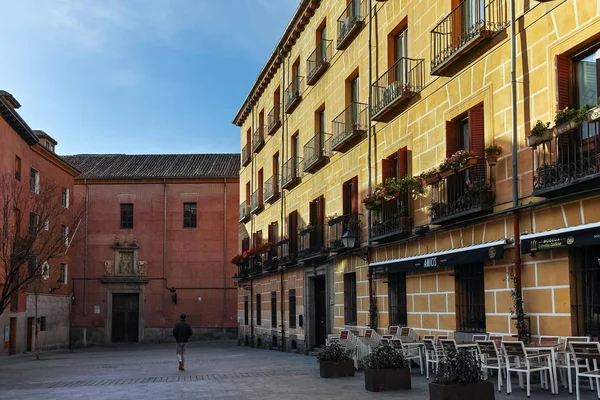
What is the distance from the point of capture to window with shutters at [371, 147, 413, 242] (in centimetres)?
1667

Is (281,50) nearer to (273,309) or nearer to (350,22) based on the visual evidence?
(350,22)

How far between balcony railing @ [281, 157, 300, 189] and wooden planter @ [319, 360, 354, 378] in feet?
42.2

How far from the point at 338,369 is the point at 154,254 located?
109 ft

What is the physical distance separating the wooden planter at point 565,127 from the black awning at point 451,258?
259 cm

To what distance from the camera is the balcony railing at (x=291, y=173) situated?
27484 millimetres

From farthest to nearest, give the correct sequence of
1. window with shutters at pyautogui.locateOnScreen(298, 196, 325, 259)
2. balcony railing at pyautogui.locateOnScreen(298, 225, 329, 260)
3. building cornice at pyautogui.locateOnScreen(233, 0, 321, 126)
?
building cornice at pyautogui.locateOnScreen(233, 0, 321, 126)
window with shutters at pyautogui.locateOnScreen(298, 196, 325, 259)
balcony railing at pyautogui.locateOnScreen(298, 225, 329, 260)

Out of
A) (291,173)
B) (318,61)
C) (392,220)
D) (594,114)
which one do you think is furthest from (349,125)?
(594,114)

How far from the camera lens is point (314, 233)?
24156 millimetres

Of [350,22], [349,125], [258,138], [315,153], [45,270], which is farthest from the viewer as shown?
[258,138]

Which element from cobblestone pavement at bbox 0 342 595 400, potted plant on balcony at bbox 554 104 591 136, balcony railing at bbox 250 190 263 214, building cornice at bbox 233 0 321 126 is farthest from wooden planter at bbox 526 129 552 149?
balcony railing at bbox 250 190 263 214

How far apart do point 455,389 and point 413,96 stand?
8.99m

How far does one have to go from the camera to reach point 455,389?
926 centimetres

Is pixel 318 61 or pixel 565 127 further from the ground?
pixel 318 61

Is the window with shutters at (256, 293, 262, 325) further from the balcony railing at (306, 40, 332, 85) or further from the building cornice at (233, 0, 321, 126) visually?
the balcony railing at (306, 40, 332, 85)
